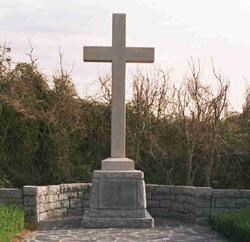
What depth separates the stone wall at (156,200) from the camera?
997 centimetres

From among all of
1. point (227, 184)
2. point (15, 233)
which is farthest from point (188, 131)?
point (15, 233)

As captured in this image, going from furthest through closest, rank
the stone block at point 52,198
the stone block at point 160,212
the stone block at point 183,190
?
the stone block at point 160,212
the stone block at point 52,198
the stone block at point 183,190

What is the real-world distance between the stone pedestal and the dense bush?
9.52 ft

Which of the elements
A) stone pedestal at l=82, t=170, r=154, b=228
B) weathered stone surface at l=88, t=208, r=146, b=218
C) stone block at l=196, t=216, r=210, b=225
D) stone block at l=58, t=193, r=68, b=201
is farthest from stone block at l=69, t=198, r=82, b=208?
stone block at l=196, t=216, r=210, b=225

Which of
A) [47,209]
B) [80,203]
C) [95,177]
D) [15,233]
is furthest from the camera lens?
[80,203]

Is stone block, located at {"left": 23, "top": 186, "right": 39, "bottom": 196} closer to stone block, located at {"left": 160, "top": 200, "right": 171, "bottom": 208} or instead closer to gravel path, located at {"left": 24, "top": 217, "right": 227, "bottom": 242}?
gravel path, located at {"left": 24, "top": 217, "right": 227, "bottom": 242}

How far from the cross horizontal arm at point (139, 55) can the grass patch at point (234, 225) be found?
3009mm

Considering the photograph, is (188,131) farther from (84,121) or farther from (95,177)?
(95,177)

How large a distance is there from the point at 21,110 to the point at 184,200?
3962 millimetres

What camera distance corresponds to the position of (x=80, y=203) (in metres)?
11.5

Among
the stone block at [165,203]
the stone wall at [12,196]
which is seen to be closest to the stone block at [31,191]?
the stone wall at [12,196]

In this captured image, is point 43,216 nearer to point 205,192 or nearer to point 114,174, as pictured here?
point 114,174

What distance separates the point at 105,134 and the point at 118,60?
145 inches

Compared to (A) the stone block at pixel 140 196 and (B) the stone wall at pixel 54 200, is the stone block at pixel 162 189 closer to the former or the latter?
(B) the stone wall at pixel 54 200
